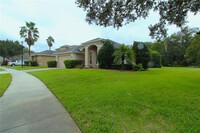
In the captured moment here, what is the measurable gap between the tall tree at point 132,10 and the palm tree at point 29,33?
106 ft

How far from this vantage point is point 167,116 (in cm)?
464

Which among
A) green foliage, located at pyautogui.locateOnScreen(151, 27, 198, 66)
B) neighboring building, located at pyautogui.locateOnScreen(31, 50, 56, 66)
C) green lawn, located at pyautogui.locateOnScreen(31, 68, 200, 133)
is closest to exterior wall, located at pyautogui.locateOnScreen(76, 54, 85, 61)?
neighboring building, located at pyautogui.locateOnScreen(31, 50, 56, 66)

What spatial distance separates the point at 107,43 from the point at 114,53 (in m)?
2.11

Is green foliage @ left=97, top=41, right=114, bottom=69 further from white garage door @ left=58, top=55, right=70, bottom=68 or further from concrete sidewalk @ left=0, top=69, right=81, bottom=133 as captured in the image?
concrete sidewalk @ left=0, top=69, right=81, bottom=133

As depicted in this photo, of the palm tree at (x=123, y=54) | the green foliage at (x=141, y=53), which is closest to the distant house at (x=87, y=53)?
the palm tree at (x=123, y=54)

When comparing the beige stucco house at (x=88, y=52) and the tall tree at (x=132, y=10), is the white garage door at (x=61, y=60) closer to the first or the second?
the beige stucco house at (x=88, y=52)

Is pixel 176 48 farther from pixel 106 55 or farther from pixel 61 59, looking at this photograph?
pixel 61 59

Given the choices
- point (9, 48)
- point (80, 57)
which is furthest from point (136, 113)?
point (9, 48)

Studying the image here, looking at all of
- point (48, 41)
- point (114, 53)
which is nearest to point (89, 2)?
point (114, 53)

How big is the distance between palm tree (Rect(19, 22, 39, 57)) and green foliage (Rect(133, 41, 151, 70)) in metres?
25.1

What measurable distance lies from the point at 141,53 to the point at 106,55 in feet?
16.4

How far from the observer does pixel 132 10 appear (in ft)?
28.4

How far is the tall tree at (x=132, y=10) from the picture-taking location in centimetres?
814

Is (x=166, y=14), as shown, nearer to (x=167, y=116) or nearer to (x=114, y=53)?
(x=167, y=116)
